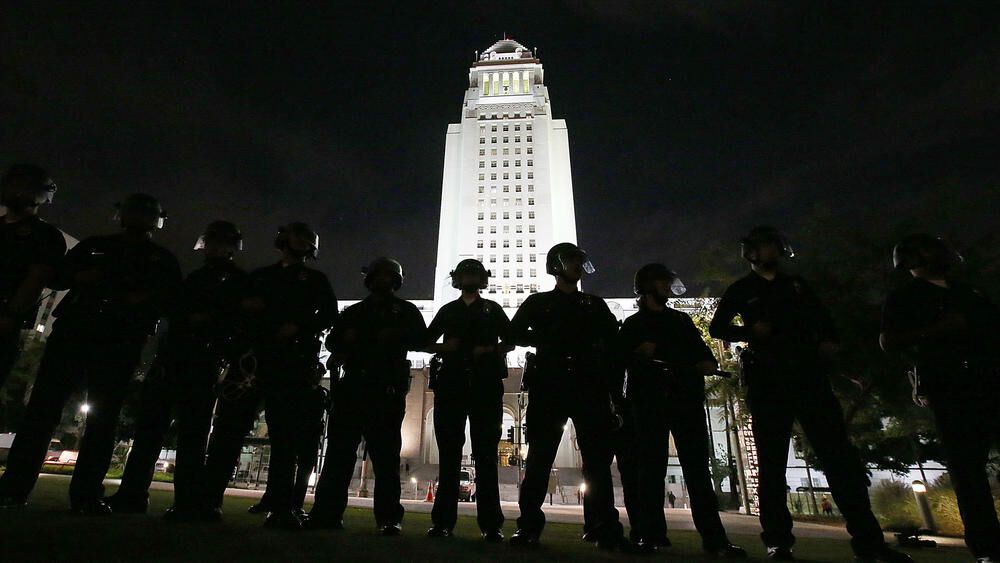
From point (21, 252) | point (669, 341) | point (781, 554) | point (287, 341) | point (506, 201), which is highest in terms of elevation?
point (506, 201)

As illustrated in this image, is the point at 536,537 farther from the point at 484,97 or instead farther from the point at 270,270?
the point at 484,97

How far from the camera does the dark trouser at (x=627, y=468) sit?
4214 mm

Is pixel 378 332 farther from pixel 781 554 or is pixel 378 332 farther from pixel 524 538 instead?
pixel 781 554

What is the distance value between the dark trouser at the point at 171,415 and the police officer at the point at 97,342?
0.19 metres

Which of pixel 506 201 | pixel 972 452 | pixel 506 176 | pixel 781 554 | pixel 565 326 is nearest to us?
pixel 781 554

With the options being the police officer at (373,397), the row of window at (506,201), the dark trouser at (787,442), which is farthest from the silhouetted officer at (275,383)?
the row of window at (506,201)

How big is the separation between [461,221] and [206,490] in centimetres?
6122

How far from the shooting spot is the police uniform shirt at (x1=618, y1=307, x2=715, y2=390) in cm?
455

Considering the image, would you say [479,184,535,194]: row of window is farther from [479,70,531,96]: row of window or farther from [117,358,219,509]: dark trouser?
[117,358,219,509]: dark trouser

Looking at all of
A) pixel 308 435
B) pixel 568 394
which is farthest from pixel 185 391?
pixel 568 394

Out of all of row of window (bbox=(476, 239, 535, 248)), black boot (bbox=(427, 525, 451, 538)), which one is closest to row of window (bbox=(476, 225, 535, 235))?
row of window (bbox=(476, 239, 535, 248))

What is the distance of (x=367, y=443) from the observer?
4.37 metres

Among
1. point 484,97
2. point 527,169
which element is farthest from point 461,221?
point 484,97

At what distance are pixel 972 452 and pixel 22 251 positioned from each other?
7583mm
